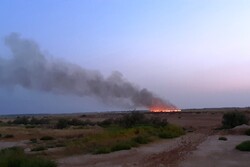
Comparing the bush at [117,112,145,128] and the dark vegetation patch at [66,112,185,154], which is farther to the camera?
the bush at [117,112,145,128]

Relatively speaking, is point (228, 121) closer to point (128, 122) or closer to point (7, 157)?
point (128, 122)

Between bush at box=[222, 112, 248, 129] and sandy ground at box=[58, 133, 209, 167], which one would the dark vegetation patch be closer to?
sandy ground at box=[58, 133, 209, 167]

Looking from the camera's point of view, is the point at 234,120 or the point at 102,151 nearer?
the point at 102,151

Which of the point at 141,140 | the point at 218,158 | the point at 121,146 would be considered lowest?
the point at 218,158

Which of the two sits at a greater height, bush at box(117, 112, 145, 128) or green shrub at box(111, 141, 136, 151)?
bush at box(117, 112, 145, 128)

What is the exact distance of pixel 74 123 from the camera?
314 feet

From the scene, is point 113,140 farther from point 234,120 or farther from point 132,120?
point 234,120

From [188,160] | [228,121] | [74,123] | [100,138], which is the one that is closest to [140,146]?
[100,138]

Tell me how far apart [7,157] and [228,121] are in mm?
48990

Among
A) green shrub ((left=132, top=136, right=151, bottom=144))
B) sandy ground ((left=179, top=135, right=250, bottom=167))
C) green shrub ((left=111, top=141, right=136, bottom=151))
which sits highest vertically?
green shrub ((left=132, top=136, right=151, bottom=144))

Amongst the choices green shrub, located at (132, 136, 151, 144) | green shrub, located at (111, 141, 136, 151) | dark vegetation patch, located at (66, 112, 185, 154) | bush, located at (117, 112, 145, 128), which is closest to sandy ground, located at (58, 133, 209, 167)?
green shrub, located at (111, 141, 136, 151)

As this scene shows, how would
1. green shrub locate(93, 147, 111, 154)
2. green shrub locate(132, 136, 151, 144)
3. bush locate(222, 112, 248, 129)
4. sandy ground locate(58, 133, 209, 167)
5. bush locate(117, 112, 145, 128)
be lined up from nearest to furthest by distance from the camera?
1. sandy ground locate(58, 133, 209, 167)
2. green shrub locate(93, 147, 111, 154)
3. green shrub locate(132, 136, 151, 144)
4. bush locate(117, 112, 145, 128)
5. bush locate(222, 112, 248, 129)

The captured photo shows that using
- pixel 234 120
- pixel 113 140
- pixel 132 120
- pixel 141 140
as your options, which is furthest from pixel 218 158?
pixel 234 120

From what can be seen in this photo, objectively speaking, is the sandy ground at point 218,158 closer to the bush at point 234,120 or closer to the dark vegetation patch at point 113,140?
the dark vegetation patch at point 113,140
